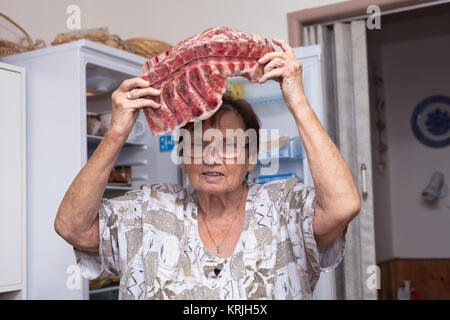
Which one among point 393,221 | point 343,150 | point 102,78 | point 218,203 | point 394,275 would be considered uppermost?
point 102,78

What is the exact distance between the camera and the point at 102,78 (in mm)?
2545

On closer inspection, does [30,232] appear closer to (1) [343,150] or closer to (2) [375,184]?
(1) [343,150]

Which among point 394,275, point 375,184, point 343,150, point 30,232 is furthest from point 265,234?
point 394,275

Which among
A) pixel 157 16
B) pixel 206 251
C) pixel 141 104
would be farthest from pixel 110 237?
pixel 157 16

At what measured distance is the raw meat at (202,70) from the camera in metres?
1.10

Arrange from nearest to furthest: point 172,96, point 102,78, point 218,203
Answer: point 172,96
point 218,203
point 102,78

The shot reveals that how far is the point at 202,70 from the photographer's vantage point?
1.12 metres

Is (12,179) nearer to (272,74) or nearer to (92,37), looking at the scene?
(92,37)

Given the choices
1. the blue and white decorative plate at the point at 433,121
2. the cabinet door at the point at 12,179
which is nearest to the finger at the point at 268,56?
the cabinet door at the point at 12,179

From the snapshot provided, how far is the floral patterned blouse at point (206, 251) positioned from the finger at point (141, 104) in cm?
27

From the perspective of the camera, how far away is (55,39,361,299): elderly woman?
112 cm

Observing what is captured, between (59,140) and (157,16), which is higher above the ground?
(157,16)

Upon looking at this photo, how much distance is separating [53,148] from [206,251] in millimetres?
1221

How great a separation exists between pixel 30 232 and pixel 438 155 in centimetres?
373
